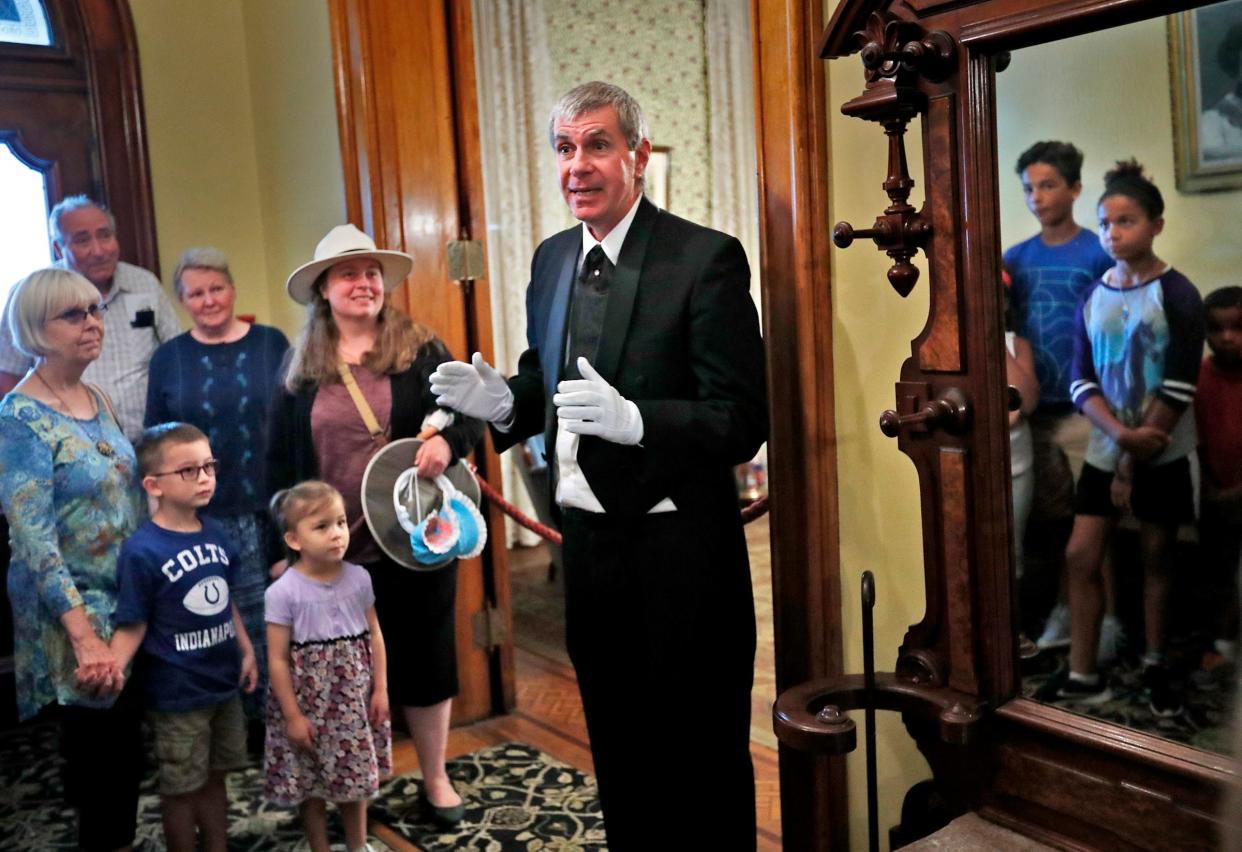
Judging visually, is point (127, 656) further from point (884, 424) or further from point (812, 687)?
point (884, 424)

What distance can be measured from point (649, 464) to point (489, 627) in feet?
6.24

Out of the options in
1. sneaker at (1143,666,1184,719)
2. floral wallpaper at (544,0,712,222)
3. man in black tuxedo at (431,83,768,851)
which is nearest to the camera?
sneaker at (1143,666,1184,719)

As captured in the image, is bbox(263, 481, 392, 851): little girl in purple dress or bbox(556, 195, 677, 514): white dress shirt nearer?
bbox(556, 195, 677, 514): white dress shirt

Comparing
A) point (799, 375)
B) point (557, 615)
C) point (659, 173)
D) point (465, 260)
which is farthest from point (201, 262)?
point (659, 173)

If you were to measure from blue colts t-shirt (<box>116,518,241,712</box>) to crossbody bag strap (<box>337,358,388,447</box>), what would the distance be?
0.52 meters

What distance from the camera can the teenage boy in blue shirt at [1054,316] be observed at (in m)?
1.51

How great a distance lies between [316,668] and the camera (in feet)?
8.82

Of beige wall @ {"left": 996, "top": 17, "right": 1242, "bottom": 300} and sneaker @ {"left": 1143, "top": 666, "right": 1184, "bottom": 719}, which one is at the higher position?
beige wall @ {"left": 996, "top": 17, "right": 1242, "bottom": 300}

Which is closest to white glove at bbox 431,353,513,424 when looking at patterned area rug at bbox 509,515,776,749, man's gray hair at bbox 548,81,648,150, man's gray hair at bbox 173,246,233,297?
man's gray hair at bbox 548,81,648,150

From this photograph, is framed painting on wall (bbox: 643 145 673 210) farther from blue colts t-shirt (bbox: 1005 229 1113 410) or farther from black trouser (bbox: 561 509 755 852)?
blue colts t-shirt (bbox: 1005 229 1113 410)

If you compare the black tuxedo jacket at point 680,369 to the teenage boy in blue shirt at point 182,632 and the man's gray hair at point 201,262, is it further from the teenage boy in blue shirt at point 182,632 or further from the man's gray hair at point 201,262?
the man's gray hair at point 201,262

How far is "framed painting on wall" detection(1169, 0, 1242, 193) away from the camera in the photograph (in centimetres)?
134

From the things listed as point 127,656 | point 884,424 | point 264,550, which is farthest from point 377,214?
point 884,424

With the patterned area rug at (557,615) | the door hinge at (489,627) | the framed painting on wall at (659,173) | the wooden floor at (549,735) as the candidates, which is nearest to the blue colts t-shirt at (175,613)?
the wooden floor at (549,735)
